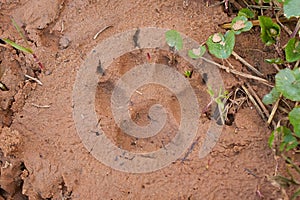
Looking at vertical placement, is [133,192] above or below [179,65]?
below

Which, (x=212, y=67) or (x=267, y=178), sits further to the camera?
(x=212, y=67)

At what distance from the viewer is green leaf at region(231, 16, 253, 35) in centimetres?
163

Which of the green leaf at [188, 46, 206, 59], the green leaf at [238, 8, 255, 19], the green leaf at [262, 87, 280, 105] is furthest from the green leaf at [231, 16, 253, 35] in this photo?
the green leaf at [262, 87, 280, 105]

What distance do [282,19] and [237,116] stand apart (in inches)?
16.3

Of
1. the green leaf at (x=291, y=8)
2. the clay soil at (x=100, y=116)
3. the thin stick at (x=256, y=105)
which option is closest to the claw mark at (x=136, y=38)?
the clay soil at (x=100, y=116)

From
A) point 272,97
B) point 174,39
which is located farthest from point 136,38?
point 272,97

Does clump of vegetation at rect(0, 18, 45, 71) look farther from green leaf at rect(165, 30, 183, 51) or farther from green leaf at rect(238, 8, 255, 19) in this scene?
green leaf at rect(238, 8, 255, 19)

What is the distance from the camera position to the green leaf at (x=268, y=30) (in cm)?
159

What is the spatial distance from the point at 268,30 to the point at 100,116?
2.22 feet

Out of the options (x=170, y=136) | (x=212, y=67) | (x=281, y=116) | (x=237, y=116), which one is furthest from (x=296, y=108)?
(x=170, y=136)

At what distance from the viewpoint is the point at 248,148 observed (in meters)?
1.58

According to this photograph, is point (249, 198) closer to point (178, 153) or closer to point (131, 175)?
point (178, 153)

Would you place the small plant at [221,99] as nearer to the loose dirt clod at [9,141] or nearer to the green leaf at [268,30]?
the green leaf at [268,30]

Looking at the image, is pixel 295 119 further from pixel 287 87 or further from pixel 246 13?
pixel 246 13
